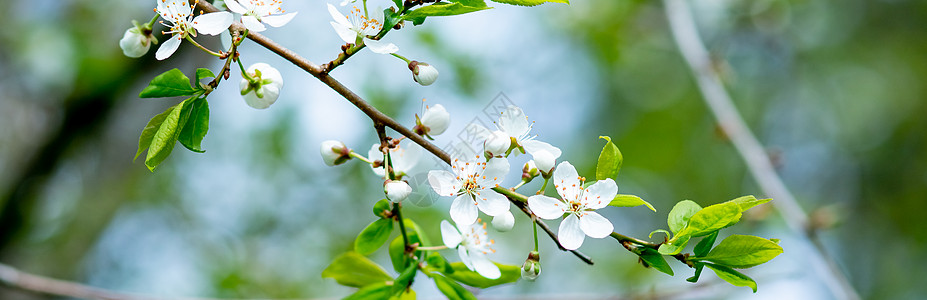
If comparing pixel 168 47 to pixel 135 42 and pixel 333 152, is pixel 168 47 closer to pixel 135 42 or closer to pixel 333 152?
pixel 135 42

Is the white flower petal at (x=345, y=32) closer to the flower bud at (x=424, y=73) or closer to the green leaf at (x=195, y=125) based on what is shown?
the flower bud at (x=424, y=73)

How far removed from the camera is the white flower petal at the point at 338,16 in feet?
3.13

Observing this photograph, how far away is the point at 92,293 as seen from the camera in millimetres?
1794

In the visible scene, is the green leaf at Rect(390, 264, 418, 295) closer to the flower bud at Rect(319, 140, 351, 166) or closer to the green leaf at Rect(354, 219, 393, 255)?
the green leaf at Rect(354, 219, 393, 255)

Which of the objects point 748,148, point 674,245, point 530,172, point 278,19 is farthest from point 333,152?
point 748,148

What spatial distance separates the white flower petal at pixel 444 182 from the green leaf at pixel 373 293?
0.27 m

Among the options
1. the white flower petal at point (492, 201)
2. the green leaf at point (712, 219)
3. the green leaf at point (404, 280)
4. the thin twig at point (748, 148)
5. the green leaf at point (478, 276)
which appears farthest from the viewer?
the thin twig at point (748, 148)

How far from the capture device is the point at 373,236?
1141 millimetres

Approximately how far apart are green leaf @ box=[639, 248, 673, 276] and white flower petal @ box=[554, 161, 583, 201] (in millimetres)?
134

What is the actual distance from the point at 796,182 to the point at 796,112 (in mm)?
790

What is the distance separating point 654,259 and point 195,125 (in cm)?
70

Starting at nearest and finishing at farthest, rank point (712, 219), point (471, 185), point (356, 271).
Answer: point (712, 219) → point (471, 185) → point (356, 271)

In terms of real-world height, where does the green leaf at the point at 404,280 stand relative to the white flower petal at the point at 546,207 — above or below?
below

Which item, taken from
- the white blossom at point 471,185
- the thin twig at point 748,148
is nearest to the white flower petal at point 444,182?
the white blossom at point 471,185
